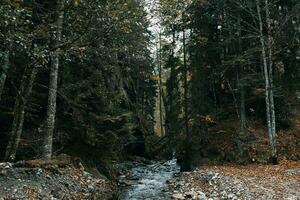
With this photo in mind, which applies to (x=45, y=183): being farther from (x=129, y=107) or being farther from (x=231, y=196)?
(x=129, y=107)

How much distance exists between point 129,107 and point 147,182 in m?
10.9

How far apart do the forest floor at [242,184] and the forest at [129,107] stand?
8 cm

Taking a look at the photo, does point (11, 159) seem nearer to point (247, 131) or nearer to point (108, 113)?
point (108, 113)

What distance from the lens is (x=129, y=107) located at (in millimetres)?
32531

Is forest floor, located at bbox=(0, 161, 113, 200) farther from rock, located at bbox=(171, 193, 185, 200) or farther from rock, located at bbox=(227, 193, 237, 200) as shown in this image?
rock, located at bbox=(227, 193, 237, 200)

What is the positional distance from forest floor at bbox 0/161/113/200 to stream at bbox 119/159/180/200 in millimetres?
3123

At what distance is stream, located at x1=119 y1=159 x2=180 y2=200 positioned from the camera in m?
18.3

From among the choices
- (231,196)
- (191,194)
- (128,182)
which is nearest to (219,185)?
(191,194)

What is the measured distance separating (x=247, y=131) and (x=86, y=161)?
1274 cm

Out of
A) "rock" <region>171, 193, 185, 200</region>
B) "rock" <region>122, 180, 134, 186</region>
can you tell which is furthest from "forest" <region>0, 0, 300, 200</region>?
"rock" <region>122, 180, 134, 186</region>

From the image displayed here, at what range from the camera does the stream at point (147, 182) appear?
18.3 metres

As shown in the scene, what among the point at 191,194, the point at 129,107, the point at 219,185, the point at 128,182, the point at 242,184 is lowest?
the point at 191,194

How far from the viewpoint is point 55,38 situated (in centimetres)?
1339

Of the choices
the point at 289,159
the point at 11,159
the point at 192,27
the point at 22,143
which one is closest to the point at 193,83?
the point at 192,27
